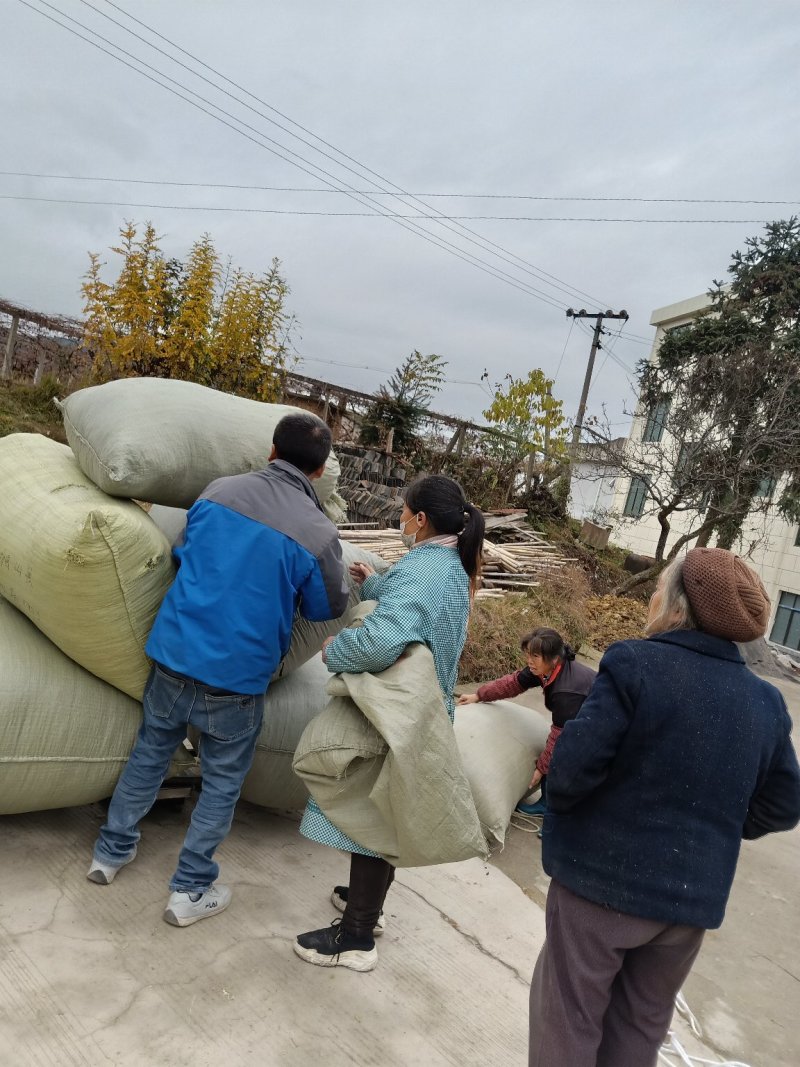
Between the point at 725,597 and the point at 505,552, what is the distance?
23.8 feet

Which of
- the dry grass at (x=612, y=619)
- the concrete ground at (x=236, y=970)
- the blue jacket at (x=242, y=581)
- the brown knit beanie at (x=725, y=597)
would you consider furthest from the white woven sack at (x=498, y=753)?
the dry grass at (x=612, y=619)

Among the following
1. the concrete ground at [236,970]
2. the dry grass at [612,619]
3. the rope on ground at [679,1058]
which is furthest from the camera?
the dry grass at [612,619]

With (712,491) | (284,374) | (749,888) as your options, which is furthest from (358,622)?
(712,491)

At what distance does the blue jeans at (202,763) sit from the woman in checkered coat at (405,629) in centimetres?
26

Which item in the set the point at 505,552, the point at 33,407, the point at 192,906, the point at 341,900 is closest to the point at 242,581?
the point at 192,906

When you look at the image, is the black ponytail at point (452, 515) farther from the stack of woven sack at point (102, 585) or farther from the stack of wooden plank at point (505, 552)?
the stack of wooden plank at point (505, 552)

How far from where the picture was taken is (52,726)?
210 cm

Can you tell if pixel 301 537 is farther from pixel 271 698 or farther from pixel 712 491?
pixel 712 491

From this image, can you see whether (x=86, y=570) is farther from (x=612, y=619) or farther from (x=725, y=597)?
(x=612, y=619)

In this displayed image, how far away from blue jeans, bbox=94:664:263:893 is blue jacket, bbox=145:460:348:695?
0.09 meters

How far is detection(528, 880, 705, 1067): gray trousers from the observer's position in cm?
144

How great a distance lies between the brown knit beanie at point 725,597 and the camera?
4.72 feet

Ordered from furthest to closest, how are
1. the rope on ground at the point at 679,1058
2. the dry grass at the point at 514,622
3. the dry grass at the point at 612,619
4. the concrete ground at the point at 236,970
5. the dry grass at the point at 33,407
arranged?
the dry grass at the point at 33,407
the dry grass at the point at 612,619
the dry grass at the point at 514,622
the rope on ground at the point at 679,1058
the concrete ground at the point at 236,970

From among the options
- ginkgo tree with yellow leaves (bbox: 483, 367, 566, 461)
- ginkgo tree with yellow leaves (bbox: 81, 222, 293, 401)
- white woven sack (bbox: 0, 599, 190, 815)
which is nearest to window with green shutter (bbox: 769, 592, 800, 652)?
ginkgo tree with yellow leaves (bbox: 483, 367, 566, 461)
